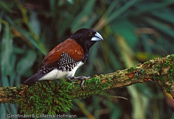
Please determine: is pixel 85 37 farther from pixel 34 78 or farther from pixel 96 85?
pixel 34 78

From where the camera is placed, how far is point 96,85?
1.39 metres

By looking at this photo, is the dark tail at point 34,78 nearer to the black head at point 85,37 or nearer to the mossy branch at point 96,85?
the mossy branch at point 96,85

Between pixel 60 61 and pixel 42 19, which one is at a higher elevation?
pixel 42 19

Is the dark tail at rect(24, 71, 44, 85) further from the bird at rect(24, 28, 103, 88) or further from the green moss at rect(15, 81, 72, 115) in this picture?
the green moss at rect(15, 81, 72, 115)

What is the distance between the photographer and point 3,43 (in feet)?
6.96

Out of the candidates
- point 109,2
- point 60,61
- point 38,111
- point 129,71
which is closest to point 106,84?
point 129,71

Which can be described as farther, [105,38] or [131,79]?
[105,38]

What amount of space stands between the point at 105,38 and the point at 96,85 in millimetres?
1403

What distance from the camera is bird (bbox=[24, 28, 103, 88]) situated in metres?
1.34

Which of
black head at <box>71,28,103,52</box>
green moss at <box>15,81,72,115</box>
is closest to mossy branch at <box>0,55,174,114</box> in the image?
green moss at <box>15,81,72,115</box>

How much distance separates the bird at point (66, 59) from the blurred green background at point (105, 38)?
2.35 feet

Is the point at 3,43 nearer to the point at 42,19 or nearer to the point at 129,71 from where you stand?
the point at 42,19

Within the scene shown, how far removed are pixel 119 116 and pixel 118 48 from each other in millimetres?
715

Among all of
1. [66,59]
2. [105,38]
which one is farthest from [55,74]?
[105,38]
